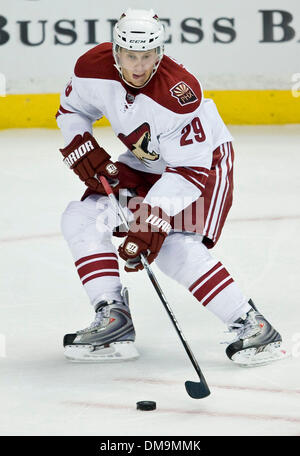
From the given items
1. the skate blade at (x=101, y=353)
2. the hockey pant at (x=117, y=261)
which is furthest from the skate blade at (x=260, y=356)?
the skate blade at (x=101, y=353)

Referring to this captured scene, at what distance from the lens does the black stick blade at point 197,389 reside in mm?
2738

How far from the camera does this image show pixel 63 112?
10.8 ft

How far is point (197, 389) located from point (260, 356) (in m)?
0.37

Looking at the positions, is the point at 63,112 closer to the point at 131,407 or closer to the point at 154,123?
the point at 154,123

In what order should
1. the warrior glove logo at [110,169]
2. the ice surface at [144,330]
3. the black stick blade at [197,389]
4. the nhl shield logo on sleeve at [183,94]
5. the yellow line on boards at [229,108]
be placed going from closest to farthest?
the ice surface at [144,330] < the black stick blade at [197,389] < the nhl shield logo on sleeve at [183,94] < the warrior glove logo at [110,169] < the yellow line on boards at [229,108]

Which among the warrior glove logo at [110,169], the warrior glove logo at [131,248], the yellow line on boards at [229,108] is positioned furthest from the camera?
the yellow line on boards at [229,108]

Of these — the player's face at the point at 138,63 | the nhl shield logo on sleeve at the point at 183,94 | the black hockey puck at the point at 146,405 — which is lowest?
the black hockey puck at the point at 146,405

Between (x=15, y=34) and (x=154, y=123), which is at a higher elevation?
(x=15, y=34)

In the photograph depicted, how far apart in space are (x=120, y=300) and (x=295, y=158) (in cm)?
282

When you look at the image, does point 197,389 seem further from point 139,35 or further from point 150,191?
point 139,35

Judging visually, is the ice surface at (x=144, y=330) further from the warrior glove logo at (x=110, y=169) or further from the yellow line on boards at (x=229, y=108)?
the yellow line on boards at (x=229, y=108)

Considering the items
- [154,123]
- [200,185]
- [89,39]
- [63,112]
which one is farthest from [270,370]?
[89,39]

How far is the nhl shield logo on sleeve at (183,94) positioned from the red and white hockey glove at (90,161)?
273 millimetres

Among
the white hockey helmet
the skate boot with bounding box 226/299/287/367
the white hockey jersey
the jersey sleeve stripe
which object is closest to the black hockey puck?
the skate boot with bounding box 226/299/287/367
